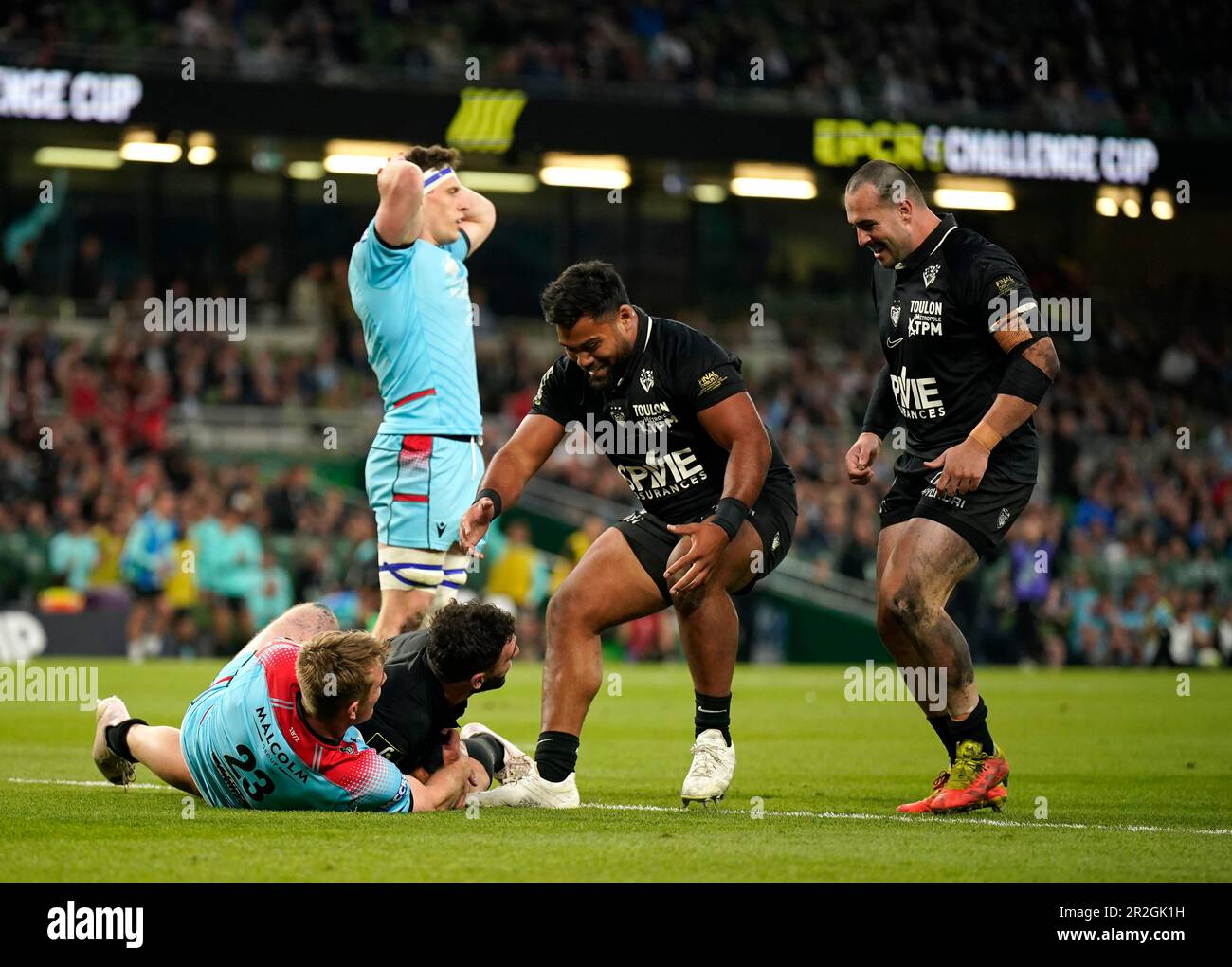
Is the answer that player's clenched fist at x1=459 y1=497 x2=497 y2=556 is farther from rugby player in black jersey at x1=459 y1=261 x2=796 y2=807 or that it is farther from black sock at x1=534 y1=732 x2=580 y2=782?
black sock at x1=534 y1=732 x2=580 y2=782

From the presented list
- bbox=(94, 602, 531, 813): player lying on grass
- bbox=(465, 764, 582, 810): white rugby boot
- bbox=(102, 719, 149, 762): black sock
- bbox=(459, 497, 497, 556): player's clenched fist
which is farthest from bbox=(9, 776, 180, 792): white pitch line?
bbox=(459, 497, 497, 556): player's clenched fist

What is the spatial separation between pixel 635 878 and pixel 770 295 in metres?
29.0

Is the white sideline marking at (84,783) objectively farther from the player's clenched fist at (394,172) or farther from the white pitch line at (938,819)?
the player's clenched fist at (394,172)

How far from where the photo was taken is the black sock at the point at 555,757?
24.3 ft

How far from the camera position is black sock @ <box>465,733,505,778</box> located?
25.0ft

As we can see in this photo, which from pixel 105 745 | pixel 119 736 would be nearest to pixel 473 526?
pixel 119 736

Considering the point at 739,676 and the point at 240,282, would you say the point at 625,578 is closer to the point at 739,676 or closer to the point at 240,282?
the point at 739,676

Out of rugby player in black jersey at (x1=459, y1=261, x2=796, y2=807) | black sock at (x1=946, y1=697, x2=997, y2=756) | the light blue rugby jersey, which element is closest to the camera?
rugby player in black jersey at (x1=459, y1=261, x2=796, y2=807)

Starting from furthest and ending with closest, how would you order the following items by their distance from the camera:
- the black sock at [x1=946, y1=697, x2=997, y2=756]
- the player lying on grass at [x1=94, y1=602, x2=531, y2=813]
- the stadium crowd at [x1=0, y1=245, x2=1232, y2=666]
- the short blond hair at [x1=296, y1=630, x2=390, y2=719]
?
the stadium crowd at [x1=0, y1=245, x2=1232, y2=666] → the black sock at [x1=946, y1=697, x2=997, y2=756] → the player lying on grass at [x1=94, y1=602, x2=531, y2=813] → the short blond hair at [x1=296, y1=630, x2=390, y2=719]

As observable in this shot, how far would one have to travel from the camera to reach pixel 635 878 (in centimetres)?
516

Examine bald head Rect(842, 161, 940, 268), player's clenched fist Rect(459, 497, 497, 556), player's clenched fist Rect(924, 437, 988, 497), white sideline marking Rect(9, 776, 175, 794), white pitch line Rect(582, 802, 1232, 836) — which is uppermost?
bald head Rect(842, 161, 940, 268)

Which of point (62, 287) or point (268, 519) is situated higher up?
point (62, 287)
